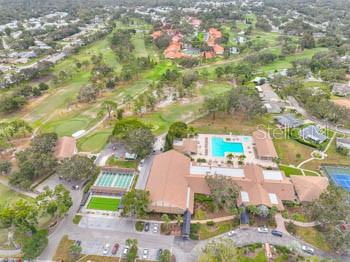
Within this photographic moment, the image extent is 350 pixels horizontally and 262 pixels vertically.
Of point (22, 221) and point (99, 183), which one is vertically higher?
point (22, 221)

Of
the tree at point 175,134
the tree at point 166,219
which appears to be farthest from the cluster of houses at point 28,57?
the tree at point 166,219

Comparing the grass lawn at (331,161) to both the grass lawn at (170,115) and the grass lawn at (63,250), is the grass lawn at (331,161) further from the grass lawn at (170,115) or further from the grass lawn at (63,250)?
the grass lawn at (63,250)

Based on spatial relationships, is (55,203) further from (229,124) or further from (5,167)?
(229,124)

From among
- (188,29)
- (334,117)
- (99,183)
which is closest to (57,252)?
(99,183)

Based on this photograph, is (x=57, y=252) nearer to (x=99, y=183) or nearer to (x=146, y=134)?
(x=99, y=183)

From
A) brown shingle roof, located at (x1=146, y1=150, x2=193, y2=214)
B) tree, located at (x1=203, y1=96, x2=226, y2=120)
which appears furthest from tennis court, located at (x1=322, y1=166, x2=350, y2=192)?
brown shingle roof, located at (x1=146, y1=150, x2=193, y2=214)

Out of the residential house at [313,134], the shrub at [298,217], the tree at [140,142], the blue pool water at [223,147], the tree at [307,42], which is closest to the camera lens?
the shrub at [298,217]

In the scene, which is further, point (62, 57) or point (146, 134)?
point (62, 57)
